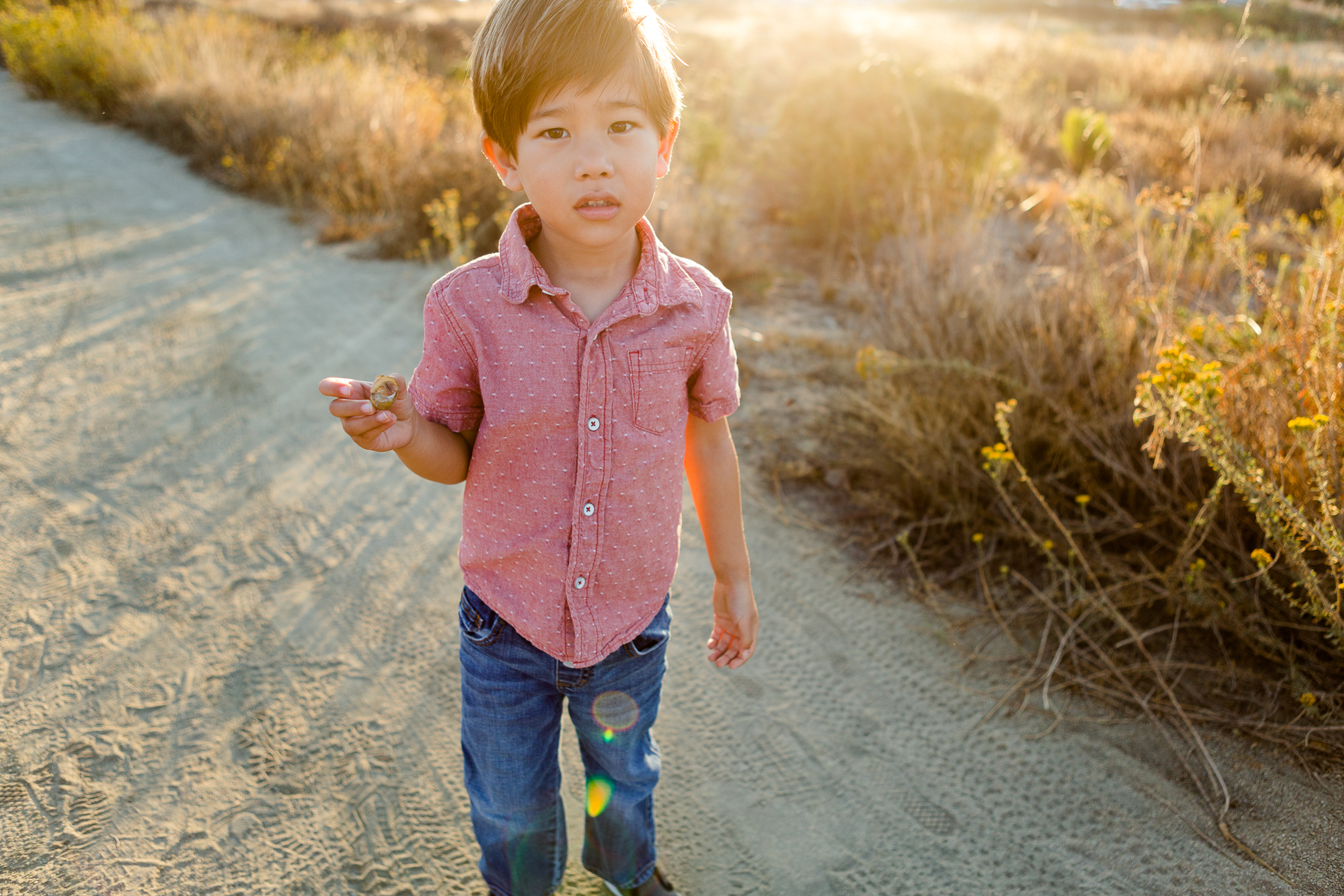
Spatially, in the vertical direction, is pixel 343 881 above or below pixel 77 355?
below

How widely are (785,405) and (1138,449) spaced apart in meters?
1.50

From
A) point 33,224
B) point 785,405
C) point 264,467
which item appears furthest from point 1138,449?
point 33,224

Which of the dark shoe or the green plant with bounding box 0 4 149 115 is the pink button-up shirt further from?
the green plant with bounding box 0 4 149 115

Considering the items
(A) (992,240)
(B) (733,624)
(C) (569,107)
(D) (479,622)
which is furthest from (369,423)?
(A) (992,240)

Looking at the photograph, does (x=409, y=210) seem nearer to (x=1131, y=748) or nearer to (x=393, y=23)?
(x=1131, y=748)

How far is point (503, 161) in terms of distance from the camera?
1.28 metres

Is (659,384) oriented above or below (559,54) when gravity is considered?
below

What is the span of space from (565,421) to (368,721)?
1.29m

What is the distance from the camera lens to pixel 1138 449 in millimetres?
2662

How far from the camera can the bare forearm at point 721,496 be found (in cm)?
147

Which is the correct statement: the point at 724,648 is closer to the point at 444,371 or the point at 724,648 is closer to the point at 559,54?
the point at 444,371

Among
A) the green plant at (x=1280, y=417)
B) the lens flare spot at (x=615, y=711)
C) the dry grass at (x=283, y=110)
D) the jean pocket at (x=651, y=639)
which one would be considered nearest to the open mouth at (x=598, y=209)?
the jean pocket at (x=651, y=639)

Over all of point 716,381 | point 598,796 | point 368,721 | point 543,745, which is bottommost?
point 368,721

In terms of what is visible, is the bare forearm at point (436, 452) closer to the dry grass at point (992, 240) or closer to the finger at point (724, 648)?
the finger at point (724, 648)
